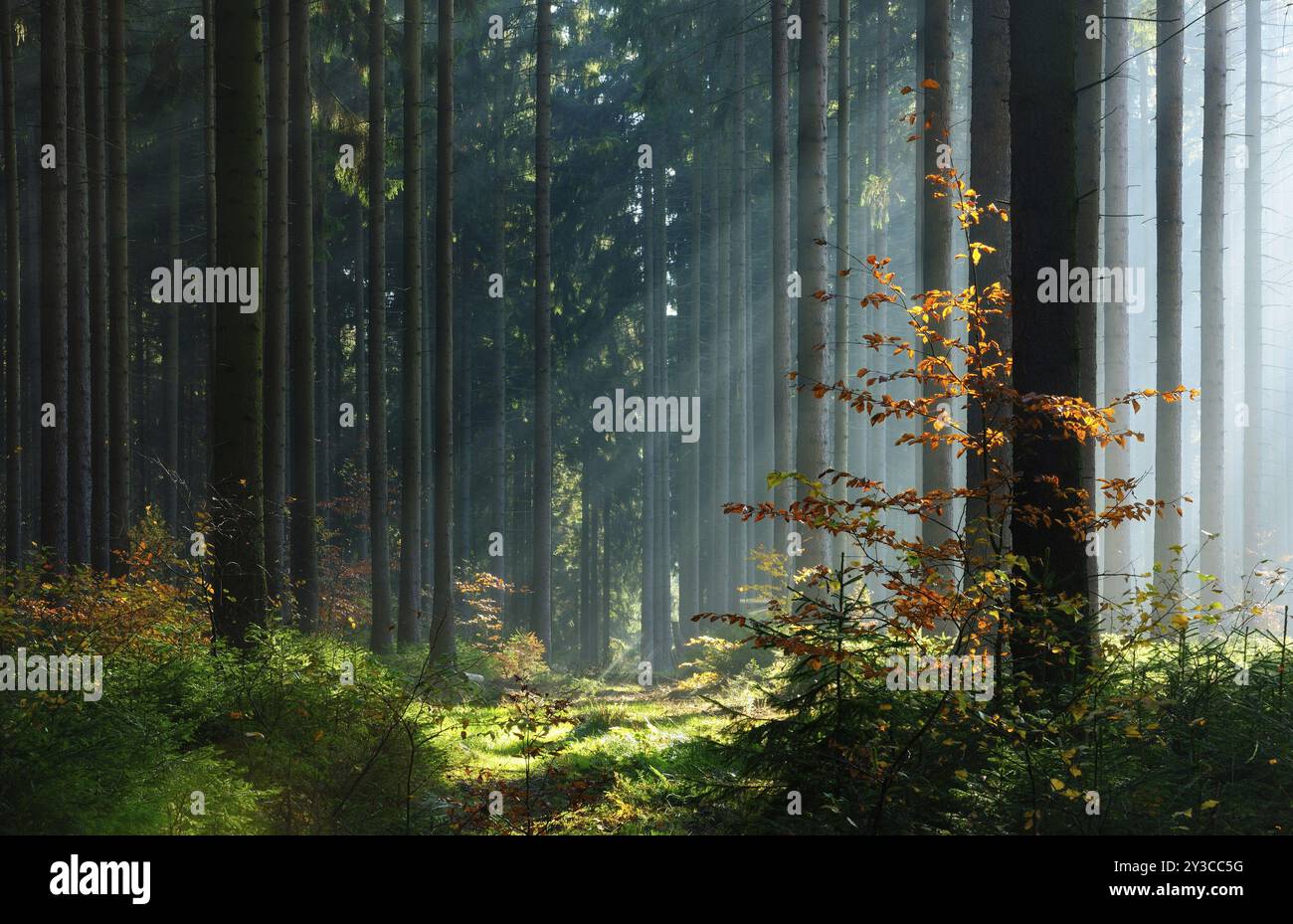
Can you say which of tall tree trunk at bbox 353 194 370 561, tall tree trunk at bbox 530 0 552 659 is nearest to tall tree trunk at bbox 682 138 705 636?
tall tree trunk at bbox 530 0 552 659

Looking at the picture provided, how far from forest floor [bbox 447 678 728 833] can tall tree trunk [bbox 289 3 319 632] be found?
4783 mm

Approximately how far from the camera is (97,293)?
1575 cm

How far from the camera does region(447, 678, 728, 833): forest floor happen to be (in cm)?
624

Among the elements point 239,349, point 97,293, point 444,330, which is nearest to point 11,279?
point 97,293

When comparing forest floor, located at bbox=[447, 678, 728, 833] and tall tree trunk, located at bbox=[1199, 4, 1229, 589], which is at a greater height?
tall tree trunk, located at bbox=[1199, 4, 1229, 589]

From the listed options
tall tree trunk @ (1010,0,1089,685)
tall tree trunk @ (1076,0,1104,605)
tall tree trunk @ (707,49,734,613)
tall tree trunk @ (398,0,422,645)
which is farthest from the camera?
tall tree trunk @ (707,49,734,613)

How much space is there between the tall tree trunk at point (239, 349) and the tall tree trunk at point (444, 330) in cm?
674

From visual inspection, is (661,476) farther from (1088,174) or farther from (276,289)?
(1088,174)

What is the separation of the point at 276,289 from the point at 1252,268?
2300 cm

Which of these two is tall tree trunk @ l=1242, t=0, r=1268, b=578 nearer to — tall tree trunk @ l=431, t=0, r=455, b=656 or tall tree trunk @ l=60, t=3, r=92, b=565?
tall tree trunk @ l=431, t=0, r=455, b=656

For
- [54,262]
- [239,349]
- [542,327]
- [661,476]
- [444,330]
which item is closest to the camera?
[239,349]

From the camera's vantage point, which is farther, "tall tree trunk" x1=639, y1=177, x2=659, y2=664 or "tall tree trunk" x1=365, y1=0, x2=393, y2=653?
"tall tree trunk" x1=639, y1=177, x2=659, y2=664
